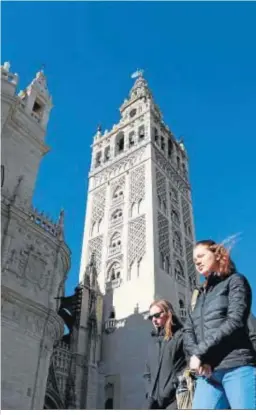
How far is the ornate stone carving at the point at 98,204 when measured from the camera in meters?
30.8

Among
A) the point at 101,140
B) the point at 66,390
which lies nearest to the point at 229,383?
the point at 66,390

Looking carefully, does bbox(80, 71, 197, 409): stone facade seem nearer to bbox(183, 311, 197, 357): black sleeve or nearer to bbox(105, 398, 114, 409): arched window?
bbox(105, 398, 114, 409): arched window

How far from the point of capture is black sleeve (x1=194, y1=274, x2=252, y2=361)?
2703 mm

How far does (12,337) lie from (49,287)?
2.57 m

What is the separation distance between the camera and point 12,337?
39.5 feet

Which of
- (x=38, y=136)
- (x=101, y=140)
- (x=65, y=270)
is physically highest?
(x=101, y=140)

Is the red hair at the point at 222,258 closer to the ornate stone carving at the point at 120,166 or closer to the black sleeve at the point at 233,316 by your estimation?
the black sleeve at the point at 233,316

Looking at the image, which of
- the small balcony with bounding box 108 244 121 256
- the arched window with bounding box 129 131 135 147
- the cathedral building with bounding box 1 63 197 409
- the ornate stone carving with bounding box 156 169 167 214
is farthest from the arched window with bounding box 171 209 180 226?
the arched window with bounding box 129 131 135 147

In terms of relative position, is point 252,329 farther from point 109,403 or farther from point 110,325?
point 110,325

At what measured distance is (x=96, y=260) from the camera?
1102 inches

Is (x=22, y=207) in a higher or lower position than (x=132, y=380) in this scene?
higher

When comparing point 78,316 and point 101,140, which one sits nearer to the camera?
point 78,316

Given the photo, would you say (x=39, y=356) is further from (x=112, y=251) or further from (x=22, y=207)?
(x=112, y=251)

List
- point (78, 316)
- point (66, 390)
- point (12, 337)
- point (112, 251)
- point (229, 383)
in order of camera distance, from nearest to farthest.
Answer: point (229, 383) → point (12, 337) → point (66, 390) → point (78, 316) → point (112, 251)
